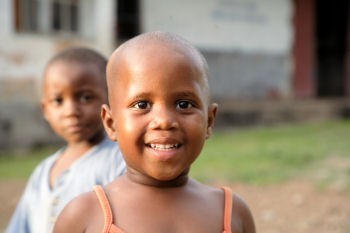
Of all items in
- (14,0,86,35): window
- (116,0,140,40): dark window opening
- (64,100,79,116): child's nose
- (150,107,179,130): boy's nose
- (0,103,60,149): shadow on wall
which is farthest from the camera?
(116,0,140,40): dark window opening

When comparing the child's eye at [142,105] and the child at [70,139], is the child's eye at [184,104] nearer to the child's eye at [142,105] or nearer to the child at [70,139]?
the child's eye at [142,105]

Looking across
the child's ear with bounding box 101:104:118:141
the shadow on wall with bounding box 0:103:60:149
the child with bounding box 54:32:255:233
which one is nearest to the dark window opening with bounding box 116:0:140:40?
the shadow on wall with bounding box 0:103:60:149

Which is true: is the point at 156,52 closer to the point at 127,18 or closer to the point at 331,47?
the point at 127,18

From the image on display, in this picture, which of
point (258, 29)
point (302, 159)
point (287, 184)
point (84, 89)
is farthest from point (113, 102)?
point (258, 29)

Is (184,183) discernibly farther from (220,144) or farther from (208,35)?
(208,35)

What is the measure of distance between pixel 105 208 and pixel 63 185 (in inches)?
25.4

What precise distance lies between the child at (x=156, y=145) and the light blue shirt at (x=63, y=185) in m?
0.48

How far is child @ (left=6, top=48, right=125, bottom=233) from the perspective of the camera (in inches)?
84.5

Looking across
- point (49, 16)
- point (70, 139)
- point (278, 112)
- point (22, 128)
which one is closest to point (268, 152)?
point (22, 128)

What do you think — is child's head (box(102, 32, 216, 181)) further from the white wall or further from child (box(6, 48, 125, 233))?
the white wall

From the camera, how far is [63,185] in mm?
2154

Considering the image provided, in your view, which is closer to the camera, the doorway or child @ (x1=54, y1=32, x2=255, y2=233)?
child @ (x1=54, y1=32, x2=255, y2=233)

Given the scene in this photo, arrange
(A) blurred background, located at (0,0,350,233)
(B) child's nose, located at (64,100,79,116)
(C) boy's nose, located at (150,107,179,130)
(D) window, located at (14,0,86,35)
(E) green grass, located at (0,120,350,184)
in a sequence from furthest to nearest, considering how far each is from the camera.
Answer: (D) window, located at (14,0,86,35) < (E) green grass, located at (0,120,350,184) < (A) blurred background, located at (0,0,350,233) < (B) child's nose, located at (64,100,79,116) < (C) boy's nose, located at (150,107,179,130)

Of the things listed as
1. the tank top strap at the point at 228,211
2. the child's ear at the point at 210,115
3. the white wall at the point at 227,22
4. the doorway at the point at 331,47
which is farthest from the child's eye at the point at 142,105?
the doorway at the point at 331,47
